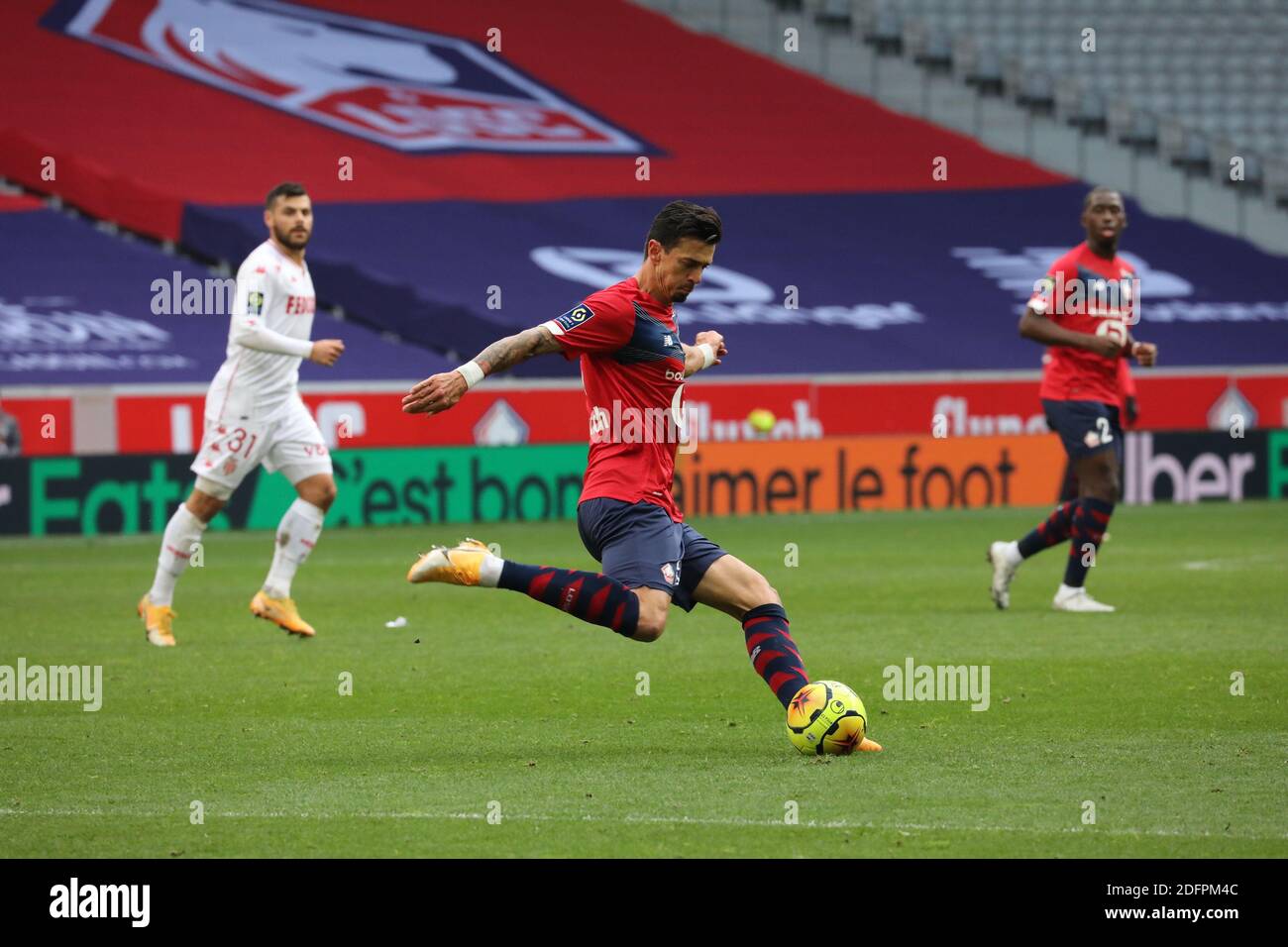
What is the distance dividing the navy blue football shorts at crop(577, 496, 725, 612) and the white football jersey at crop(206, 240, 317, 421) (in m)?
4.26

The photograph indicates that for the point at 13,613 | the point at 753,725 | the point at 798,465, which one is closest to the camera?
the point at 753,725

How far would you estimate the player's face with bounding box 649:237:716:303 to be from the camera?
7469mm

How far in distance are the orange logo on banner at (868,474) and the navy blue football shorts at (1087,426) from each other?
29.3ft

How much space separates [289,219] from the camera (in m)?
11.5

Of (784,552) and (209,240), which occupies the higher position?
(209,240)

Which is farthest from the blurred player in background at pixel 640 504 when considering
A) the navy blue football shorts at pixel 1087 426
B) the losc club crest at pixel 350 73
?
the losc club crest at pixel 350 73

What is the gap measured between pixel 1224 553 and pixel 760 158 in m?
16.9

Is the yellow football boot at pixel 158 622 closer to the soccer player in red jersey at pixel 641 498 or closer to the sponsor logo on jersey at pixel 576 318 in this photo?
the soccer player in red jersey at pixel 641 498

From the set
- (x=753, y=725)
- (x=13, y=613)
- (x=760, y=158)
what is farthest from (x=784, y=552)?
(x=760, y=158)

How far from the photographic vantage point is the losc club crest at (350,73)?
31.0 metres

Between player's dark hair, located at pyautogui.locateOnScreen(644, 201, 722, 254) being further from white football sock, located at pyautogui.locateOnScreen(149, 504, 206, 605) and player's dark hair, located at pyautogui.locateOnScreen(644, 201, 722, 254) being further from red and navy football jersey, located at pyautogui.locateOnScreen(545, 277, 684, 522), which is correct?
white football sock, located at pyautogui.locateOnScreen(149, 504, 206, 605)

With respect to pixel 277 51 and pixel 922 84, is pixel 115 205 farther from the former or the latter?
pixel 922 84

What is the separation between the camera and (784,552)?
17.3 metres

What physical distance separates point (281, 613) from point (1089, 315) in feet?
16.9
